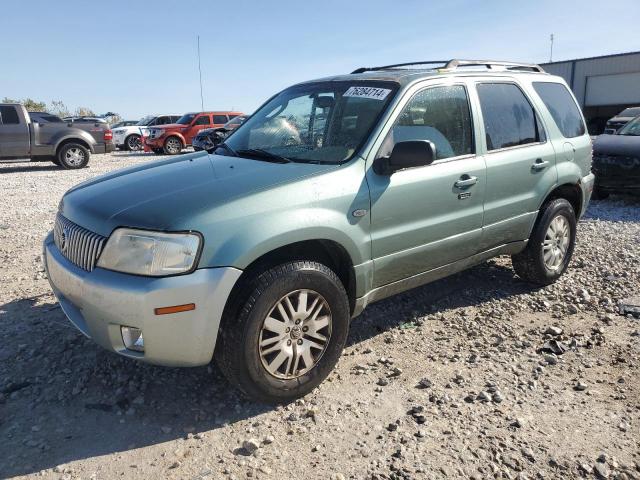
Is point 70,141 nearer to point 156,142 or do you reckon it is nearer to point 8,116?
point 8,116

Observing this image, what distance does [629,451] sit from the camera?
8.36ft

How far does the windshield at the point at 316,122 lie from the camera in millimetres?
3346

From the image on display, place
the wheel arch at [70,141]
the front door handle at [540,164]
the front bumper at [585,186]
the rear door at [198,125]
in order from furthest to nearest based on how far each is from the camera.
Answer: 1. the rear door at [198,125]
2. the wheel arch at [70,141]
3. the front bumper at [585,186]
4. the front door handle at [540,164]

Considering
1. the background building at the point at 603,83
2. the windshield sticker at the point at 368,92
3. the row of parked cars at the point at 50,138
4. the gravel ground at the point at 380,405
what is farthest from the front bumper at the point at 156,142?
the background building at the point at 603,83

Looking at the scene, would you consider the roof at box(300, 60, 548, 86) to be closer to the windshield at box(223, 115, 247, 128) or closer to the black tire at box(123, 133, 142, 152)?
the windshield at box(223, 115, 247, 128)

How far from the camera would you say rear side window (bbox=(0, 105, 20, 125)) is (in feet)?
45.3

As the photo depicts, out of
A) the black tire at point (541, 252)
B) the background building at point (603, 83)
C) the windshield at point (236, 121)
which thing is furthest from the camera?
the background building at point (603, 83)

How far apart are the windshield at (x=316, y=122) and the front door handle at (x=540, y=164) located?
5.08 ft

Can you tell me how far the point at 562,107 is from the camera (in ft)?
→ 15.7

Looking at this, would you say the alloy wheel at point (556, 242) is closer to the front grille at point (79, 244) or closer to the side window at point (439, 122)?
the side window at point (439, 122)

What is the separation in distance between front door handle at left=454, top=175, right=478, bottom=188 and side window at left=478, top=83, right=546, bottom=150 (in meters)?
0.38

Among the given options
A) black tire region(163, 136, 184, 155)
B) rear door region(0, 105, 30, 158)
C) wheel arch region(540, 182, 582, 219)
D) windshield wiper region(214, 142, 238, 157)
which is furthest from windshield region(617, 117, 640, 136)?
black tire region(163, 136, 184, 155)

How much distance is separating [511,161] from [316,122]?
1.57 meters

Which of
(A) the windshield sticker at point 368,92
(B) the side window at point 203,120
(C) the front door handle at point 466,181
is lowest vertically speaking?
(C) the front door handle at point 466,181
